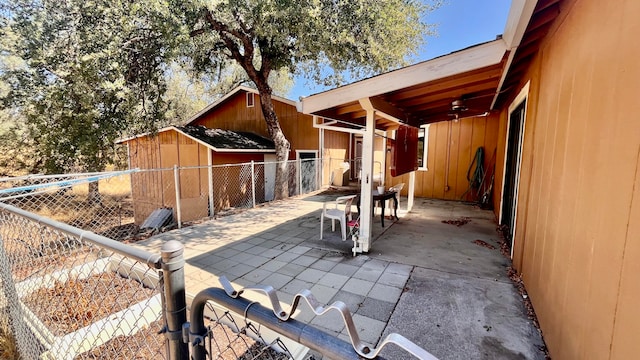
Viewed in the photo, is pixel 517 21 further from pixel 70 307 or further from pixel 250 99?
pixel 250 99

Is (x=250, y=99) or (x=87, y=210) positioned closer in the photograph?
(x=87, y=210)

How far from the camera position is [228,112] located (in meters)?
13.7

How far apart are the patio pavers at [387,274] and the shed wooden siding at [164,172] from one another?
4.86 meters

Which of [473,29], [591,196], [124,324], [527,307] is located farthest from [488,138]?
[124,324]

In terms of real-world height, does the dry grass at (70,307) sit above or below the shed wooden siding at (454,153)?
below

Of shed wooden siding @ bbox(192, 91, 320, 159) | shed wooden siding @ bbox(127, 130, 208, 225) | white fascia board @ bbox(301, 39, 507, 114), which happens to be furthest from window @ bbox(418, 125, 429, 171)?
shed wooden siding @ bbox(127, 130, 208, 225)

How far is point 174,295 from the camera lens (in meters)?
0.80

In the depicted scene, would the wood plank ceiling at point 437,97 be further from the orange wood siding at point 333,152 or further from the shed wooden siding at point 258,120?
the shed wooden siding at point 258,120

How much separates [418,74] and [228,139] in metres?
9.04

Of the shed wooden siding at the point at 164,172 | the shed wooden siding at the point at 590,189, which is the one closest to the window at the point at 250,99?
the shed wooden siding at the point at 164,172

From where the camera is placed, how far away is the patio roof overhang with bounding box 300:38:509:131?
2.84 meters

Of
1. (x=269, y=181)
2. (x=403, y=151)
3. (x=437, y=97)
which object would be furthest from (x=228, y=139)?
(x=437, y=97)

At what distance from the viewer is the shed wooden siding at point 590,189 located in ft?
4.24

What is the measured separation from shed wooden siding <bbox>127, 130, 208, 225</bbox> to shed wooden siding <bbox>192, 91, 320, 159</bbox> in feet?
11.9
